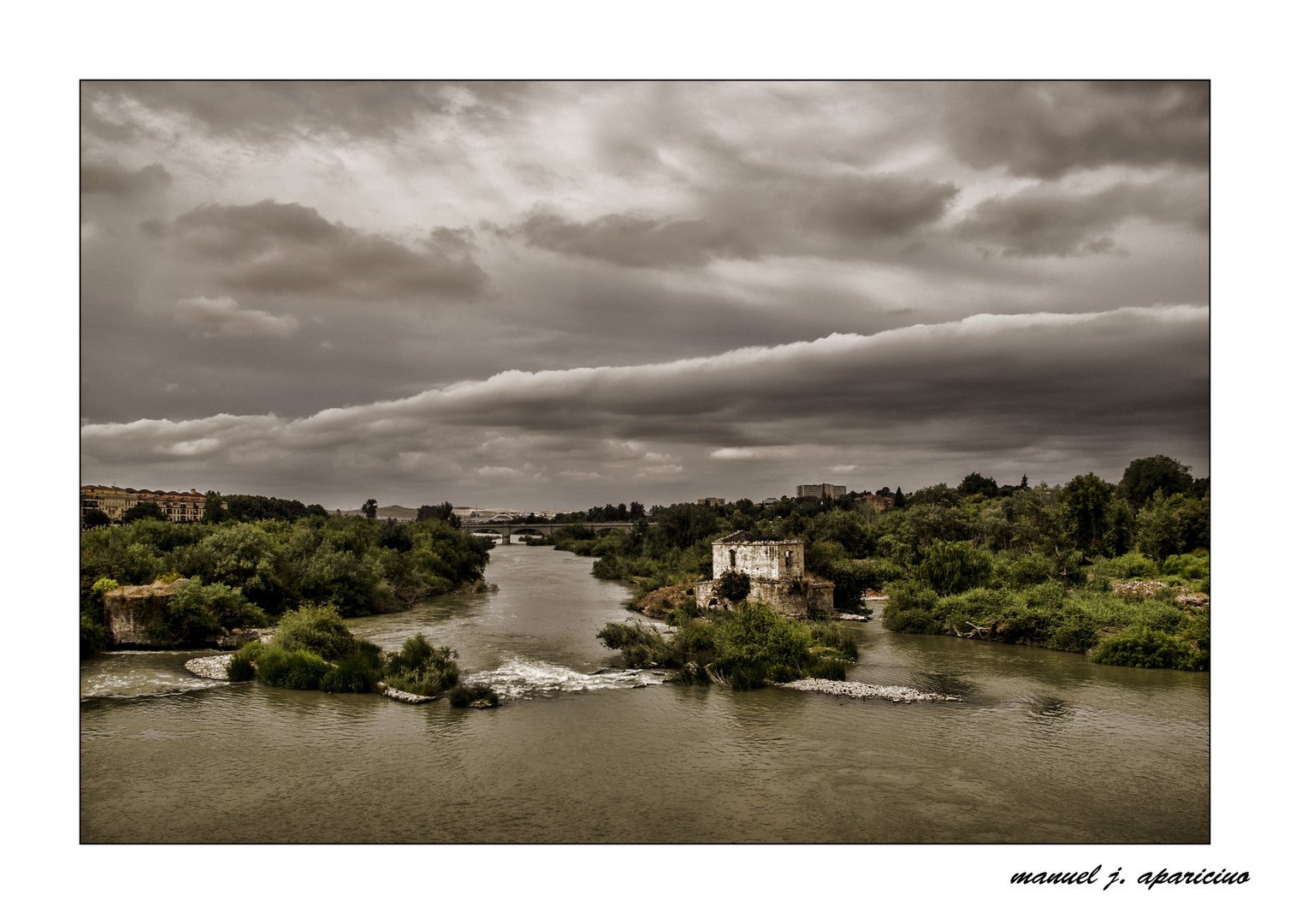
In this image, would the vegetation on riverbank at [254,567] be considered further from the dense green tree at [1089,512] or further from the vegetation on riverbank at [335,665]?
the dense green tree at [1089,512]

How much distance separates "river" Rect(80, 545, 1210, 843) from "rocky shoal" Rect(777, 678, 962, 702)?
1.50 ft

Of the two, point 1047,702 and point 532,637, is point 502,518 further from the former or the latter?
point 1047,702

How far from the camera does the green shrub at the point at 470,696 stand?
14945 mm

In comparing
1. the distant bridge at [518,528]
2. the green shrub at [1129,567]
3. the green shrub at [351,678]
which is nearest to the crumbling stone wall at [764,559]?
the green shrub at [1129,567]

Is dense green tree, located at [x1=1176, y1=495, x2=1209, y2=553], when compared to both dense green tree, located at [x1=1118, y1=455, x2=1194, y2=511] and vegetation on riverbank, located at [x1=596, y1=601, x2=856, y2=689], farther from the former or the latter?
vegetation on riverbank, located at [x1=596, y1=601, x2=856, y2=689]

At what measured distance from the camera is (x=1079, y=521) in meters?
32.8

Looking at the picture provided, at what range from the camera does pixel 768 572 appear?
2744cm

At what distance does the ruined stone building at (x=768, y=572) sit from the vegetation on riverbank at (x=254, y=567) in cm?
1454

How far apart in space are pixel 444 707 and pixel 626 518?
53.4 m

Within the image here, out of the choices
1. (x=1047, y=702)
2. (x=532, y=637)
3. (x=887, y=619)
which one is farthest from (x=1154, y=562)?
(x=532, y=637)

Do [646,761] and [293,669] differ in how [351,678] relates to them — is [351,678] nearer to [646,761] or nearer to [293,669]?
[293,669]

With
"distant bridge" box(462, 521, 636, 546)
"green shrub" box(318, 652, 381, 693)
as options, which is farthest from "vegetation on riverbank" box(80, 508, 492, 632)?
"distant bridge" box(462, 521, 636, 546)

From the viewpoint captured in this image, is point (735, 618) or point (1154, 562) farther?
point (1154, 562)

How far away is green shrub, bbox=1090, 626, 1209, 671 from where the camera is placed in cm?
1880
